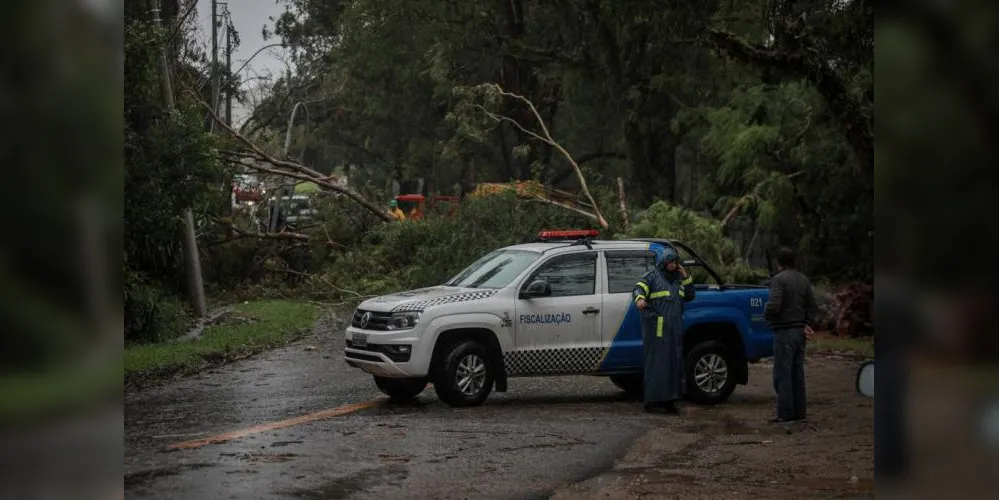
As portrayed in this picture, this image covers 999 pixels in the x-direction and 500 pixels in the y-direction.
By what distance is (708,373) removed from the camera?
13.5 metres

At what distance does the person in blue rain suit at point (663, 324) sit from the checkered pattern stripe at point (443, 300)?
1.66 metres

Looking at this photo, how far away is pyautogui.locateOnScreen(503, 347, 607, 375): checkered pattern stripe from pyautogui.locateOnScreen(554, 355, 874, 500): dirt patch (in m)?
1.13

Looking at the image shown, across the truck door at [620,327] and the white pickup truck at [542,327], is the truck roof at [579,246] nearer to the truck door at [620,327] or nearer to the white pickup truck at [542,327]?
the white pickup truck at [542,327]

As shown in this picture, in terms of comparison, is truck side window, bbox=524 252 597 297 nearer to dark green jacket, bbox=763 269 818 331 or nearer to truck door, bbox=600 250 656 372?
truck door, bbox=600 250 656 372

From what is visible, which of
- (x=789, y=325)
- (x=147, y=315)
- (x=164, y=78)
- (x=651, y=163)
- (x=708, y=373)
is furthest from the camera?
(x=651, y=163)

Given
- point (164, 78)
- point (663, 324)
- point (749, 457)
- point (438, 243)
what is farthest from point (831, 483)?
point (438, 243)

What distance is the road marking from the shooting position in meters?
10.1

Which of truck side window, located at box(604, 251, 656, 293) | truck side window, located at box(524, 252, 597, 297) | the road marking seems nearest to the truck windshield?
truck side window, located at box(524, 252, 597, 297)

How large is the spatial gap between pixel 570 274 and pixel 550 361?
1.11 m

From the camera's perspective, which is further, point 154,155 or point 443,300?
point 154,155

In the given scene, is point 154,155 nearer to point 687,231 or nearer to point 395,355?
point 395,355
